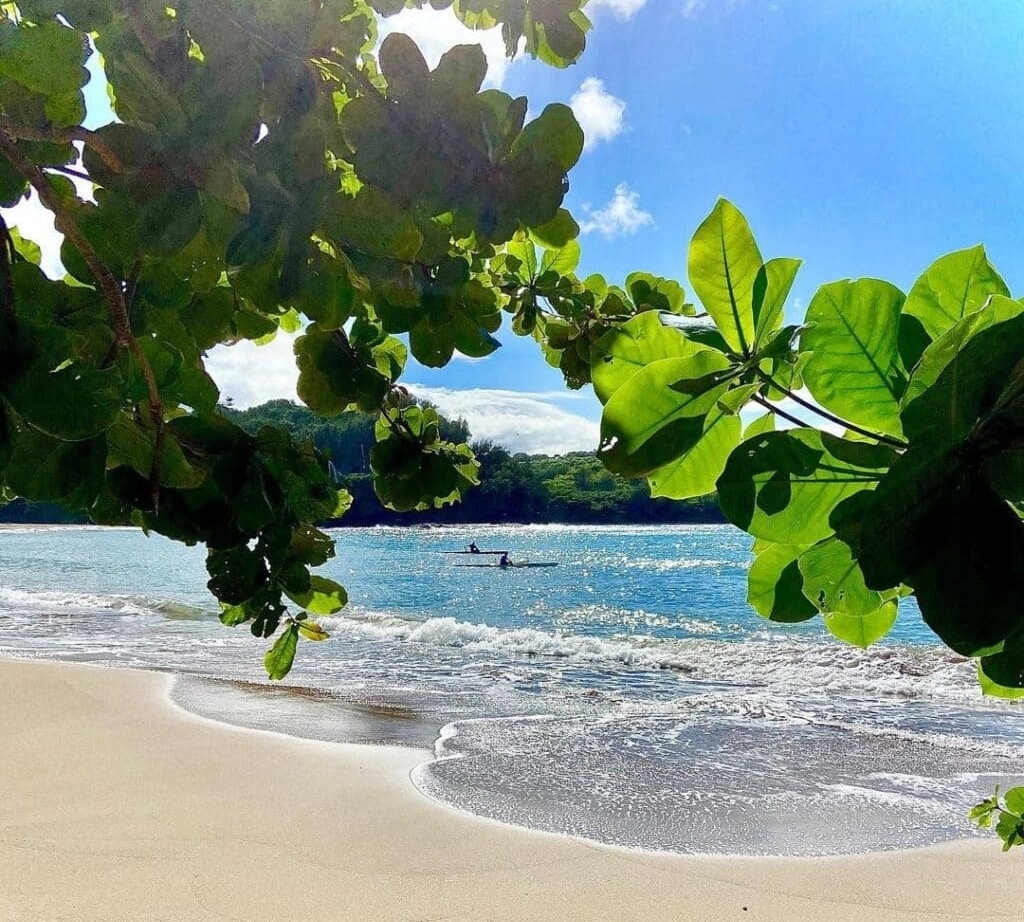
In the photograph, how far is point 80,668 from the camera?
347 inches

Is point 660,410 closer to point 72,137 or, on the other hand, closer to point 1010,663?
point 1010,663

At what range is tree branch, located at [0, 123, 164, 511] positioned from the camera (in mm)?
677

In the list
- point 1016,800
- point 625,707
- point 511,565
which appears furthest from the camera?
point 511,565

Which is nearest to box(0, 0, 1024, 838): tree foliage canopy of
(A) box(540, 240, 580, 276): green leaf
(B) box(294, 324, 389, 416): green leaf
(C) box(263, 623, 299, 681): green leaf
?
(B) box(294, 324, 389, 416): green leaf

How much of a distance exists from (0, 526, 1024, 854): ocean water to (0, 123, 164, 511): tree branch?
4.49m

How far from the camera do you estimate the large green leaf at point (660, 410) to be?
0.46 metres

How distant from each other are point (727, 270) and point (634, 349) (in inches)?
3.1

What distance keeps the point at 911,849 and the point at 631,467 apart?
205 inches

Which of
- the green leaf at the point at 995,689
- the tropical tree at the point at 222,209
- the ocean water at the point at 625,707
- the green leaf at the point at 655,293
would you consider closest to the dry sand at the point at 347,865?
the ocean water at the point at 625,707

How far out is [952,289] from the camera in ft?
1.47

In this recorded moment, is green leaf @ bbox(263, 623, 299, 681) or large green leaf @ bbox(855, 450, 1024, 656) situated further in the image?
green leaf @ bbox(263, 623, 299, 681)

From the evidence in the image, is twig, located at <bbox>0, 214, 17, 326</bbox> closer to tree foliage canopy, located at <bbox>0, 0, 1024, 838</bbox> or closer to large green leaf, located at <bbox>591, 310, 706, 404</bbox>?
tree foliage canopy, located at <bbox>0, 0, 1024, 838</bbox>

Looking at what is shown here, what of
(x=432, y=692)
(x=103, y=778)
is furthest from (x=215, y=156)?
(x=432, y=692)

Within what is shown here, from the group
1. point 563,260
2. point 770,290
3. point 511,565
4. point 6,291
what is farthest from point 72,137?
point 511,565
